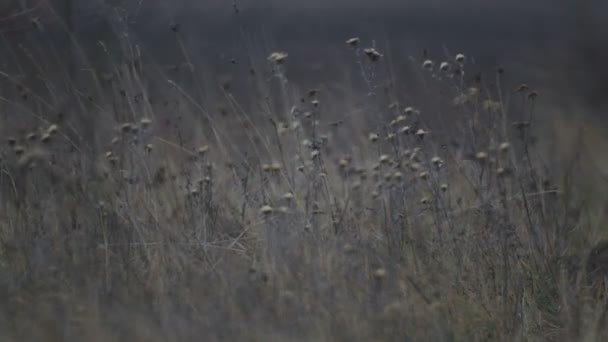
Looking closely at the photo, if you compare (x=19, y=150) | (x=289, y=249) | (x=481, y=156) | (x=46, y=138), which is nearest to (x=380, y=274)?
(x=289, y=249)

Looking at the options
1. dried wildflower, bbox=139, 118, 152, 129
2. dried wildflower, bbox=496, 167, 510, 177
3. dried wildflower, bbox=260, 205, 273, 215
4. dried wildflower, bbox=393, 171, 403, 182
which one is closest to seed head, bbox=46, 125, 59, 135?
dried wildflower, bbox=139, 118, 152, 129

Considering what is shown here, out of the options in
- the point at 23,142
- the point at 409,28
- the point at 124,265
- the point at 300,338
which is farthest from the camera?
the point at 409,28

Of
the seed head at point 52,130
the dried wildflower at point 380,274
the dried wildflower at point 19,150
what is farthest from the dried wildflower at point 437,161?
the dried wildflower at point 19,150

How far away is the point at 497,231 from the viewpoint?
3.51 metres

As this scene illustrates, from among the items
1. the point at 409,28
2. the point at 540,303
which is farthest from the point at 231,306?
the point at 409,28

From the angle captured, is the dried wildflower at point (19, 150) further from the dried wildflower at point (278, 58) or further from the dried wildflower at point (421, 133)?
the dried wildflower at point (421, 133)

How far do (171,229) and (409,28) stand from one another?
1193cm

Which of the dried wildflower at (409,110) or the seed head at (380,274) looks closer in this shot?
the seed head at (380,274)

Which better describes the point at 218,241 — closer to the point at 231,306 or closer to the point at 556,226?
the point at 231,306

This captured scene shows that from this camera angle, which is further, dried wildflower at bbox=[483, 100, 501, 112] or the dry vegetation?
dried wildflower at bbox=[483, 100, 501, 112]

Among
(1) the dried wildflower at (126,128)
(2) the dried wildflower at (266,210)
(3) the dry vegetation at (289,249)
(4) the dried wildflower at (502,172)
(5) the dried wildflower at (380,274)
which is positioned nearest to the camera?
(3) the dry vegetation at (289,249)

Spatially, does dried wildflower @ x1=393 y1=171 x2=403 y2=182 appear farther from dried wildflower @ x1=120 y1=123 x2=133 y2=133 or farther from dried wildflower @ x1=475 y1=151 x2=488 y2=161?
dried wildflower @ x1=120 y1=123 x2=133 y2=133

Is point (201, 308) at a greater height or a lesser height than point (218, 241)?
lesser

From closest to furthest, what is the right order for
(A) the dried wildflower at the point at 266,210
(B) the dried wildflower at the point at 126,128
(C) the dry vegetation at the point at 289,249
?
1. (C) the dry vegetation at the point at 289,249
2. (A) the dried wildflower at the point at 266,210
3. (B) the dried wildflower at the point at 126,128
